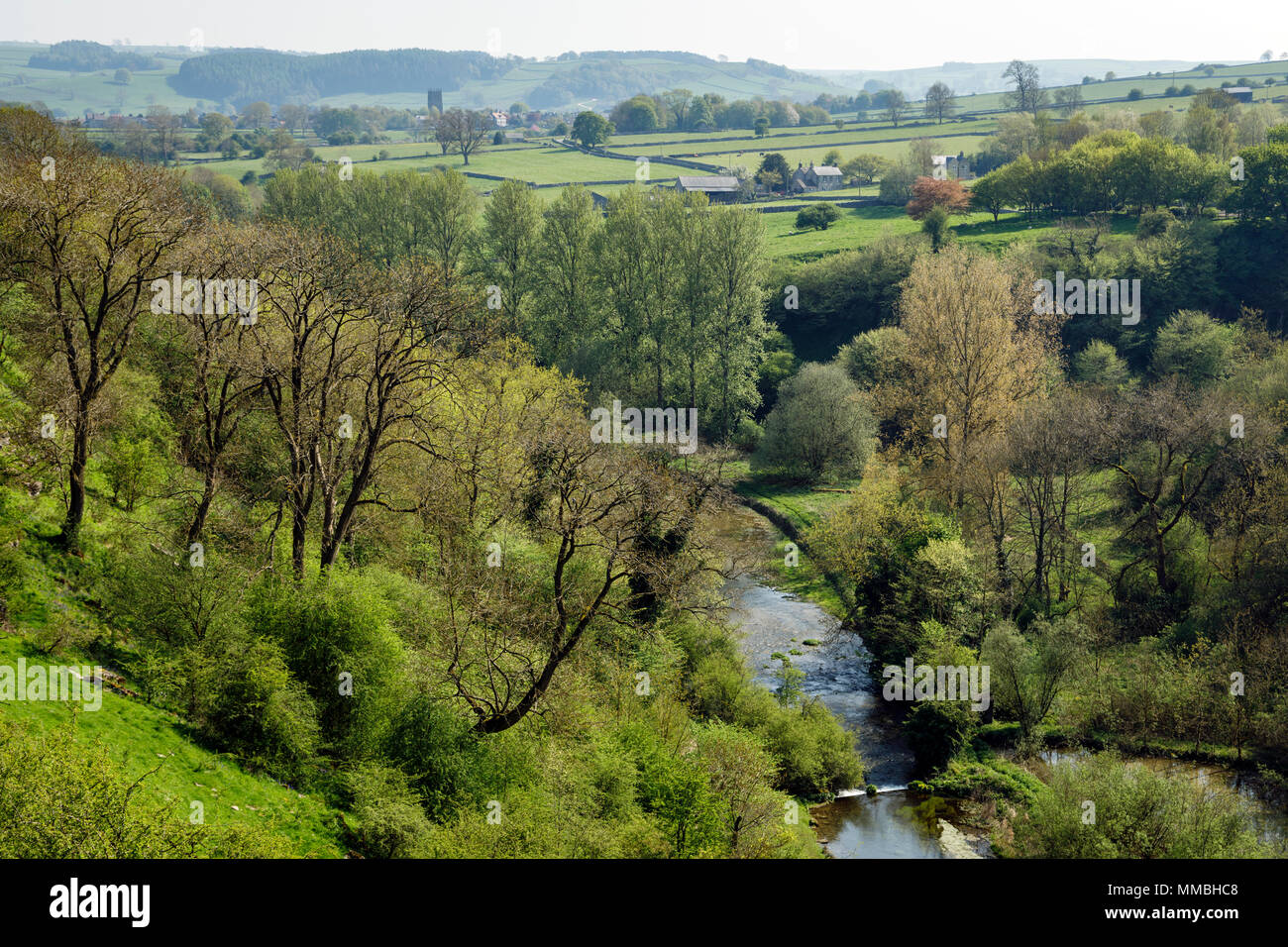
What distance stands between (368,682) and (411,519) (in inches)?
508

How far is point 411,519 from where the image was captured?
3628cm

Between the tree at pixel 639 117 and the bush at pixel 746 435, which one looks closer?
the bush at pixel 746 435

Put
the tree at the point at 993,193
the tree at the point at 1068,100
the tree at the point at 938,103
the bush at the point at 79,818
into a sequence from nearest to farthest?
1. the bush at the point at 79,818
2. the tree at the point at 993,193
3. the tree at the point at 1068,100
4. the tree at the point at 938,103

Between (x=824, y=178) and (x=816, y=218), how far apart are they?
31.8 metres

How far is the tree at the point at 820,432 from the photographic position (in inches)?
2389

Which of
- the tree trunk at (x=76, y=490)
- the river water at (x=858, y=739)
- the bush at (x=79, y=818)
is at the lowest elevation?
the river water at (x=858, y=739)

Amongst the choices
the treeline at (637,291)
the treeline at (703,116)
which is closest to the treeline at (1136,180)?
the treeline at (637,291)

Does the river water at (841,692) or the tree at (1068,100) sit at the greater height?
the tree at (1068,100)

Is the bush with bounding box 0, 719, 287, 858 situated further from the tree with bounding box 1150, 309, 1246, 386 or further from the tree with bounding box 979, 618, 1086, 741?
the tree with bounding box 1150, 309, 1246, 386

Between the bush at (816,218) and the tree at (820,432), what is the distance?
129 feet

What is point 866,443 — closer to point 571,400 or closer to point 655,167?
point 571,400

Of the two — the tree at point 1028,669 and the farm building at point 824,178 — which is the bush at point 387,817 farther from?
the farm building at point 824,178
